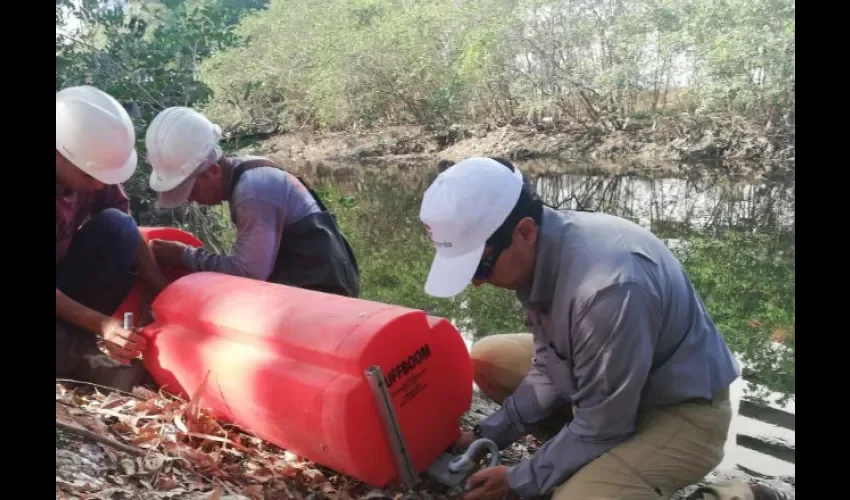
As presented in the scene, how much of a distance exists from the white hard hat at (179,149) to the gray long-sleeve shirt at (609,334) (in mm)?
1428

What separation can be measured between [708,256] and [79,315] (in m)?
5.62

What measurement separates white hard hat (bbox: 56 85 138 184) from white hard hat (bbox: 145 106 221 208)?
238mm

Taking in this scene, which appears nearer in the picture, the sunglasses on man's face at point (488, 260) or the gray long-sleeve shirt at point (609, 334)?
the gray long-sleeve shirt at point (609, 334)

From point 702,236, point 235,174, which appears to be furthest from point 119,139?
point 702,236

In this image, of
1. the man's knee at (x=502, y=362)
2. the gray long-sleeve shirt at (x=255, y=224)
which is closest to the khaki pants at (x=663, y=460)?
the man's knee at (x=502, y=362)

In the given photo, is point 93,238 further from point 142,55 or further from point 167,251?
point 142,55

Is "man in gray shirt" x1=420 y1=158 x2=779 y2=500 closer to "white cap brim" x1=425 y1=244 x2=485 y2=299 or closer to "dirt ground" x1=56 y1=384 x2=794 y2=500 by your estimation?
"white cap brim" x1=425 y1=244 x2=485 y2=299

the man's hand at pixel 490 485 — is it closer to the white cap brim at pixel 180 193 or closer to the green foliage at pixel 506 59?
the white cap brim at pixel 180 193

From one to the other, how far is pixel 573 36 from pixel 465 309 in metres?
8.13

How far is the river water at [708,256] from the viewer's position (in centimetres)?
326

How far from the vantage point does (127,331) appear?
2279 mm

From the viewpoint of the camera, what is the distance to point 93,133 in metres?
2.21

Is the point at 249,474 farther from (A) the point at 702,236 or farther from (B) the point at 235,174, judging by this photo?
(A) the point at 702,236
